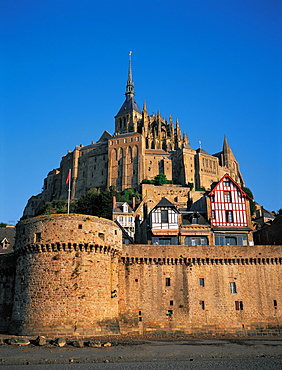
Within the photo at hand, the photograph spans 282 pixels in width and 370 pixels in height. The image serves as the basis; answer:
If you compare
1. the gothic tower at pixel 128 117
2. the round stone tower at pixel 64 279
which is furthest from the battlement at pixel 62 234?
the gothic tower at pixel 128 117

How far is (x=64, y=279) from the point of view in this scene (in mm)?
33281

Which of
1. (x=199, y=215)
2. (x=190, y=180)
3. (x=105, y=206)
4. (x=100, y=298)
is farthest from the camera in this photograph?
(x=190, y=180)

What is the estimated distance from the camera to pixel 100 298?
1346 inches

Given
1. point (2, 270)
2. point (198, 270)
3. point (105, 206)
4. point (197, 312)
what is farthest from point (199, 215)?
point (105, 206)

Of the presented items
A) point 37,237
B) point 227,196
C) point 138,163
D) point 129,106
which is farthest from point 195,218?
point 129,106

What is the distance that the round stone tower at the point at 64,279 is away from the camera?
106ft

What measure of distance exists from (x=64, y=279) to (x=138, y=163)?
83786 millimetres

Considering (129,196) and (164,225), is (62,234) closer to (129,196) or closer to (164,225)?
(164,225)

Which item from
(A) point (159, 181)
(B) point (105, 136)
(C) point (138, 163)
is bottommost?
(A) point (159, 181)

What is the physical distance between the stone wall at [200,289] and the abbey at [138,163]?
2603 inches

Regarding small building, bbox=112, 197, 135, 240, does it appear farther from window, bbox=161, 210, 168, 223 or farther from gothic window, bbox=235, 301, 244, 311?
gothic window, bbox=235, 301, 244, 311

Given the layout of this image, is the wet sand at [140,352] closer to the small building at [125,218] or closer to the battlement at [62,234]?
the battlement at [62,234]

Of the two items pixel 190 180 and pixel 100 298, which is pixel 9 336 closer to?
pixel 100 298

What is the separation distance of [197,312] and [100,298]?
9557 millimetres
